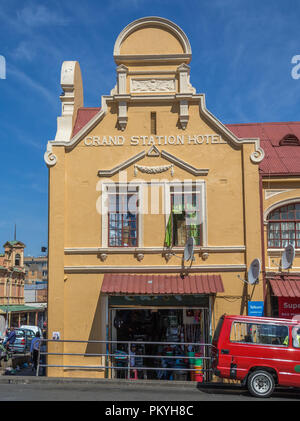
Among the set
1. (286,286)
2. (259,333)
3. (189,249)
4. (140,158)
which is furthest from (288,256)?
(140,158)

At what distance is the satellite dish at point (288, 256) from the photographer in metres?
17.2

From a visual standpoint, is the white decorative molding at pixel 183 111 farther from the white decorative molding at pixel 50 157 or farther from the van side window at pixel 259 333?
the van side window at pixel 259 333

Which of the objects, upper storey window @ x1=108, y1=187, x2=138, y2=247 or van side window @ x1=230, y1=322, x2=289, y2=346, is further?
upper storey window @ x1=108, y1=187, x2=138, y2=247

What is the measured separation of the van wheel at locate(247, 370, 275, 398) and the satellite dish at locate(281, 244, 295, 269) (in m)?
4.91

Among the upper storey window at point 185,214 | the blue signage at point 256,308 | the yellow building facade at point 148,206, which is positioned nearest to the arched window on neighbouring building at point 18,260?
the yellow building facade at point 148,206

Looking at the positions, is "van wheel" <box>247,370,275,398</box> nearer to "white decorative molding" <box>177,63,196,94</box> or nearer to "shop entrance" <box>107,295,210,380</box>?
"shop entrance" <box>107,295,210,380</box>

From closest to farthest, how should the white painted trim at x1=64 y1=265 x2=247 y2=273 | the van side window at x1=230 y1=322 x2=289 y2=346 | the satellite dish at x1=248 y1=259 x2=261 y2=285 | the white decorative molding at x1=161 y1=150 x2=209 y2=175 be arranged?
the van side window at x1=230 y1=322 x2=289 y2=346, the satellite dish at x1=248 y1=259 x2=261 y2=285, the white painted trim at x1=64 y1=265 x2=247 y2=273, the white decorative molding at x1=161 y1=150 x2=209 y2=175

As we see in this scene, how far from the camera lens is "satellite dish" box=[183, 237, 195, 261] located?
55.3ft

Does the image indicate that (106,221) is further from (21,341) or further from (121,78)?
(21,341)

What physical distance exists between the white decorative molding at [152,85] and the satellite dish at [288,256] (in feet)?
24.4

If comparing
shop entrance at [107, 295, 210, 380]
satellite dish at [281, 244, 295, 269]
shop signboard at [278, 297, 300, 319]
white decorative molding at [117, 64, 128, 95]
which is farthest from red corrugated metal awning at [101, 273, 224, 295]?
white decorative molding at [117, 64, 128, 95]

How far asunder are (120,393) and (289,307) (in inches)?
291

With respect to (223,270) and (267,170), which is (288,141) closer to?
(267,170)

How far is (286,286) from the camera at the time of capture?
1777 cm
